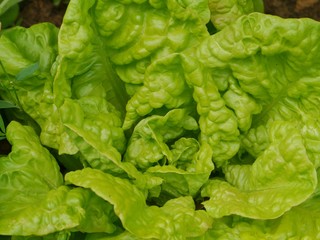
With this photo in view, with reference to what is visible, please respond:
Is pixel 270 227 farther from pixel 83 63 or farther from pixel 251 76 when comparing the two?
pixel 83 63

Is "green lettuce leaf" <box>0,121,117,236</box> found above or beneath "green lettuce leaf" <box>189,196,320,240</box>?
above

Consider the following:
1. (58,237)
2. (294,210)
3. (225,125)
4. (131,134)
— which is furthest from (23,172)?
(294,210)

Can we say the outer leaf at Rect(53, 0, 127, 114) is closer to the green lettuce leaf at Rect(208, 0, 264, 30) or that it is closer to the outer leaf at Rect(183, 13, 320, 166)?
the outer leaf at Rect(183, 13, 320, 166)

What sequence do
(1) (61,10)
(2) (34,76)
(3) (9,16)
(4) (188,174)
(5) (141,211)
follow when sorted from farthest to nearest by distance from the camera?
(1) (61,10)
(3) (9,16)
(2) (34,76)
(4) (188,174)
(5) (141,211)

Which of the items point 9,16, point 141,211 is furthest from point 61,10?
point 141,211

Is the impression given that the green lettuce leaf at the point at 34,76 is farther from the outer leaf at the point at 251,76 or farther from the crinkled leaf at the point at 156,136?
the outer leaf at the point at 251,76

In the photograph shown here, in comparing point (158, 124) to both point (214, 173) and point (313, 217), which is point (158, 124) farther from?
point (313, 217)

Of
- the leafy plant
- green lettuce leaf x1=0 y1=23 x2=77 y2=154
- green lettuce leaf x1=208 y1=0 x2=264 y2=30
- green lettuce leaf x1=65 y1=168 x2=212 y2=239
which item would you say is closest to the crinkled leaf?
green lettuce leaf x1=65 y1=168 x2=212 y2=239
